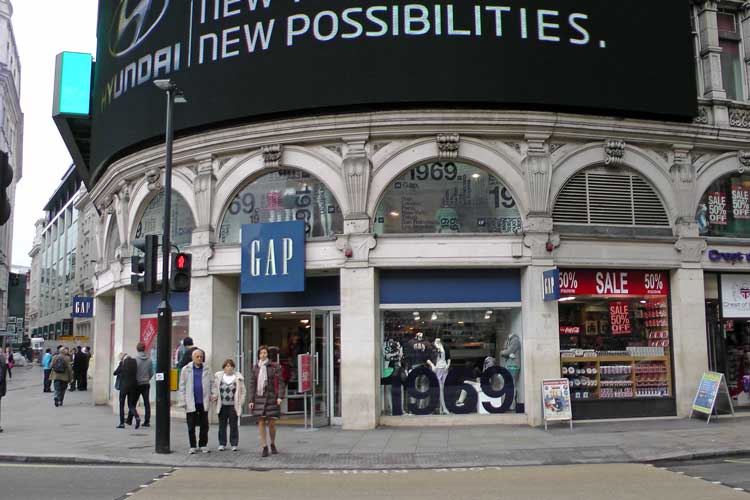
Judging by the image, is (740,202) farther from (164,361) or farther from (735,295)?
(164,361)

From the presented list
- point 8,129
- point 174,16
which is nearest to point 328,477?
point 174,16

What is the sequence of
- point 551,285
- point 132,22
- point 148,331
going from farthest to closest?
point 132,22
point 148,331
point 551,285

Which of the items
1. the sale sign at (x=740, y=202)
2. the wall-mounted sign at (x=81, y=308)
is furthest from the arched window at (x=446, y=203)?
the wall-mounted sign at (x=81, y=308)

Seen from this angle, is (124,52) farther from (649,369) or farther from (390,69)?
(649,369)

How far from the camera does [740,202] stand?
1814 centimetres

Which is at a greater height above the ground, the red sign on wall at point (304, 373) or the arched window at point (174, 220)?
the arched window at point (174, 220)

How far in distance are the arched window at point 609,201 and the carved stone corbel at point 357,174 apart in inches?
179

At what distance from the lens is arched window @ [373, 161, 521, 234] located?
1630 centimetres

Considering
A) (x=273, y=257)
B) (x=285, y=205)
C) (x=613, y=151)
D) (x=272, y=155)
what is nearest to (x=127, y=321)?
(x=273, y=257)

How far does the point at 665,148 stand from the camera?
17438mm

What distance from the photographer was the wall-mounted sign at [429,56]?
16203mm

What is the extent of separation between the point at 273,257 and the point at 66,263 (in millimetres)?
55904

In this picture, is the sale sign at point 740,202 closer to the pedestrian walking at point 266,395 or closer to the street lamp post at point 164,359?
the pedestrian walking at point 266,395

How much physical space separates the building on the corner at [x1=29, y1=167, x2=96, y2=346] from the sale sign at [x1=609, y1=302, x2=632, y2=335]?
33563mm
